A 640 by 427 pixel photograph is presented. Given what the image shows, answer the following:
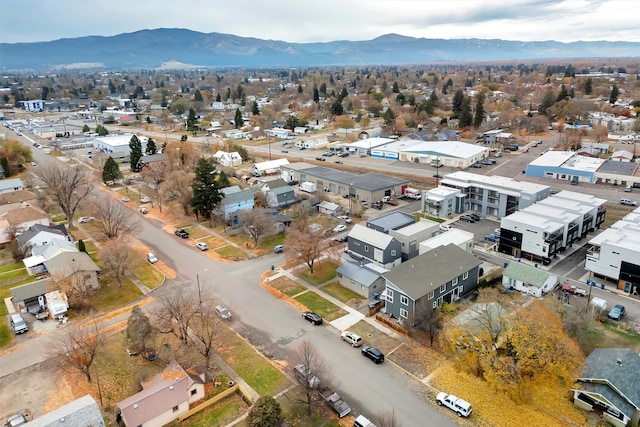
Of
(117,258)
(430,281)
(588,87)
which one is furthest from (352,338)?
(588,87)

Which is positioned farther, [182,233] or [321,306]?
[182,233]

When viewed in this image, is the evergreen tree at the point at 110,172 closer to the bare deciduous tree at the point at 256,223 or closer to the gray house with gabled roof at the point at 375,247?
the bare deciduous tree at the point at 256,223

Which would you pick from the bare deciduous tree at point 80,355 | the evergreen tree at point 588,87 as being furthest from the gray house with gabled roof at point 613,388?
the evergreen tree at point 588,87

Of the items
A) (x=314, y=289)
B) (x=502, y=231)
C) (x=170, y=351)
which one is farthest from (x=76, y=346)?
(x=502, y=231)

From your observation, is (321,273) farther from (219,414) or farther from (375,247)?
(219,414)

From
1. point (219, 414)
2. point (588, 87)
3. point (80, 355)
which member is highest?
point (588, 87)

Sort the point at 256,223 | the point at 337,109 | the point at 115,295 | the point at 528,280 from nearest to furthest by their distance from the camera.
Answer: the point at 528,280 < the point at 115,295 < the point at 256,223 < the point at 337,109

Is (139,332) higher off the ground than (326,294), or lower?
higher
